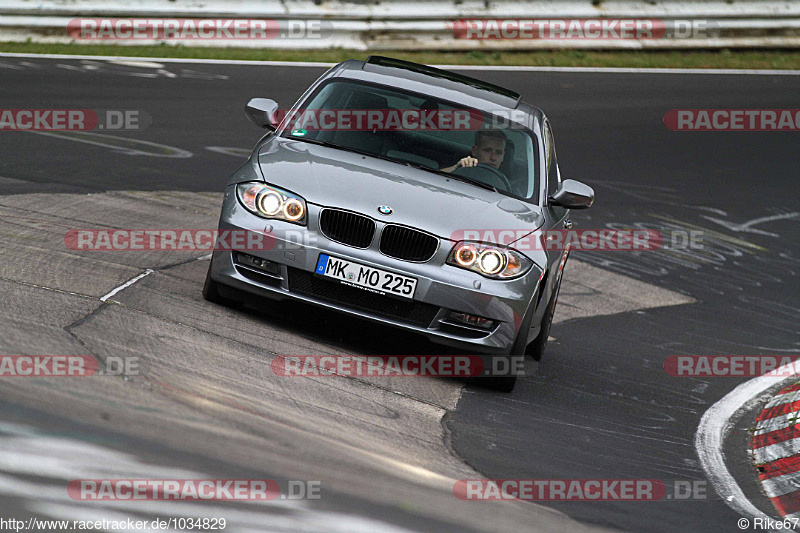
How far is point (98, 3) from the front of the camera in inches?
635

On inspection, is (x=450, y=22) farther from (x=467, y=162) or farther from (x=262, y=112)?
(x=467, y=162)

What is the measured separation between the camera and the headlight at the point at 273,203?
640cm

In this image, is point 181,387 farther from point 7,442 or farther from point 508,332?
point 508,332

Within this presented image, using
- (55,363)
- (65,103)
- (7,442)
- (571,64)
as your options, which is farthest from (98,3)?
(7,442)

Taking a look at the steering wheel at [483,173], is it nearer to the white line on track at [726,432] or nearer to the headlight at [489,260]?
the headlight at [489,260]

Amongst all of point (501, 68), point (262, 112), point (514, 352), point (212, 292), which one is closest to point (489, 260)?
point (514, 352)

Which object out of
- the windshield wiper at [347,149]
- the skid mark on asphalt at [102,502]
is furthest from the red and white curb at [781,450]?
the windshield wiper at [347,149]

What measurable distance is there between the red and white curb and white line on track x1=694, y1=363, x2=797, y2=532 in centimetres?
17

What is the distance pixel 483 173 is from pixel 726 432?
224 cm

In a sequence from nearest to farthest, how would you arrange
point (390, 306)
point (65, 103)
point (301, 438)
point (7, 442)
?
point (7, 442) < point (301, 438) < point (390, 306) < point (65, 103)

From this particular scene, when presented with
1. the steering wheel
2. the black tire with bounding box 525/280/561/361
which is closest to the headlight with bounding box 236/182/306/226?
the steering wheel

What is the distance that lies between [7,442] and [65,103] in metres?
9.14

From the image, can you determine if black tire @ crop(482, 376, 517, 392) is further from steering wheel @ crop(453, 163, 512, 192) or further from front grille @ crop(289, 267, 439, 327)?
steering wheel @ crop(453, 163, 512, 192)

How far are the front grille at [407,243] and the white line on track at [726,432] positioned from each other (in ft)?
6.44
